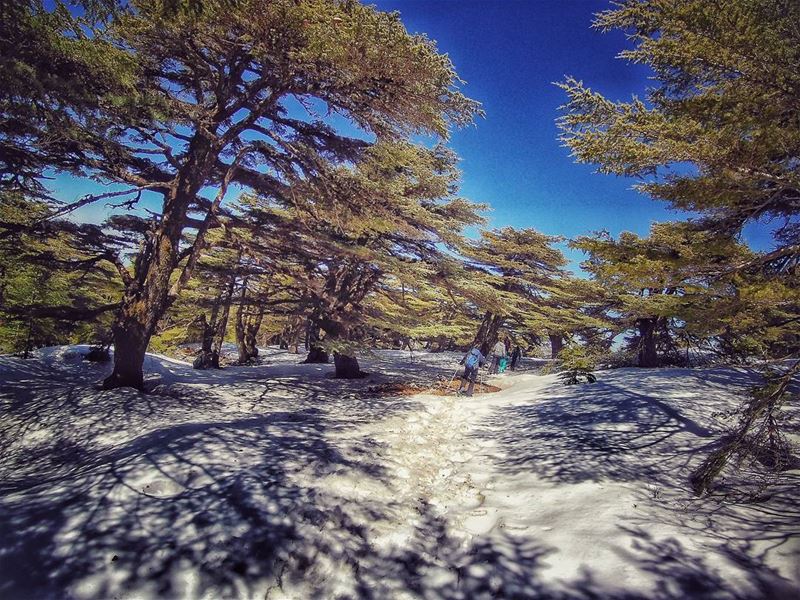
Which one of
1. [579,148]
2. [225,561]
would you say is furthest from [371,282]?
[225,561]

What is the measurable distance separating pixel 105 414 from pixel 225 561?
5.79 meters

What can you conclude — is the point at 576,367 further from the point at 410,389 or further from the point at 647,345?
the point at 647,345

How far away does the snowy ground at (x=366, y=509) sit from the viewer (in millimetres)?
3014

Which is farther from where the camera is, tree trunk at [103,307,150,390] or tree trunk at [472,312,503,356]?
tree trunk at [472,312,503,356]

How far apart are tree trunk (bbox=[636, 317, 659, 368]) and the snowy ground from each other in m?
9.36

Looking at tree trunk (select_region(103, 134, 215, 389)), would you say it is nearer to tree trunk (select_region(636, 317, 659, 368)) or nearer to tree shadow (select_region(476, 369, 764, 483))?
tree shadow (select_region(476, 369, 764, 483))

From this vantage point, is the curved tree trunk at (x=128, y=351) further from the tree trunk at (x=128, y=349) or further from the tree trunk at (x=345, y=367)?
the tree trunk at (x=345, y=367)

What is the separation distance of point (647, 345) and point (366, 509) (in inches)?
664

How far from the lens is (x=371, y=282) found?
14.5 meters

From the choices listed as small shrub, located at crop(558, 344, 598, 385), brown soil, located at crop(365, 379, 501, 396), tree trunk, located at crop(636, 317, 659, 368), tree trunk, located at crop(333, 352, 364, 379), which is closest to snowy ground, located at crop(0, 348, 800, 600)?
brown soil, located at crop(365, 379, 501, 396)

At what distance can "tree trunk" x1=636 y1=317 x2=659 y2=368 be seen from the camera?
54.0ft

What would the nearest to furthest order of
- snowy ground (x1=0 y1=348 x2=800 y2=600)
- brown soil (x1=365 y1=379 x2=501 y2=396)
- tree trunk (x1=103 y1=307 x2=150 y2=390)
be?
snowy ground (x1=0 y1=348 x2=800 y2=600) → tree trunk (x1=103 y1=307 x2=150 y2=390) → brown soil (x1=365 y1=379 x2=501 y2=396)

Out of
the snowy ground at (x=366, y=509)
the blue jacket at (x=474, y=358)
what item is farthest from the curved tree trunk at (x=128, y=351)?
the blue jacket at (x=474, y=358)

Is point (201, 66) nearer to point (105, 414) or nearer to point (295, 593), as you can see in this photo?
point (105, 414)
